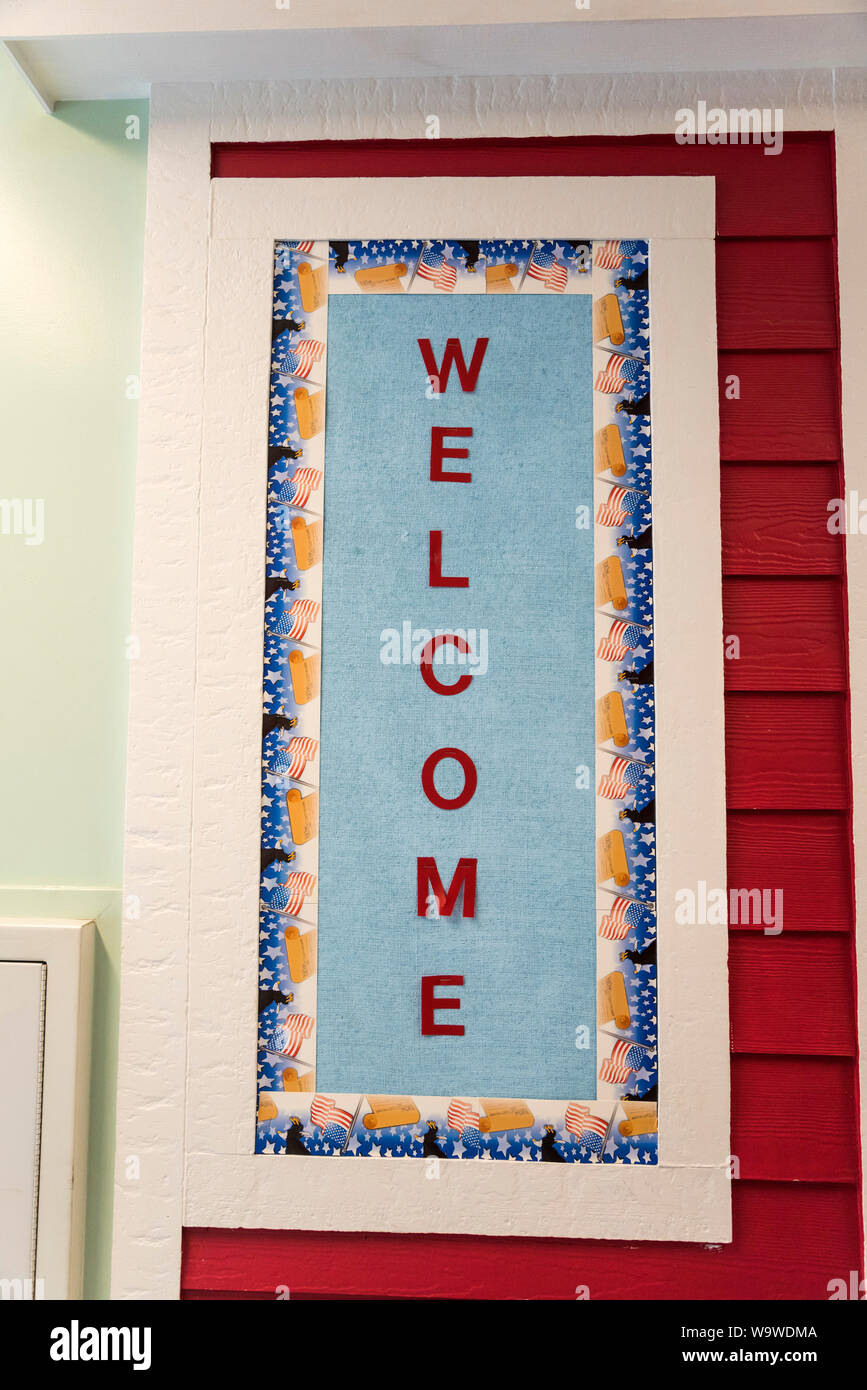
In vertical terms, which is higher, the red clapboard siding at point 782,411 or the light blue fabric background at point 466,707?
the red clapboard siding at point 782,411

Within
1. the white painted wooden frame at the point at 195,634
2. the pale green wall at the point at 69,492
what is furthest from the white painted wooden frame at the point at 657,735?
the pale green wall at the point at 69,492

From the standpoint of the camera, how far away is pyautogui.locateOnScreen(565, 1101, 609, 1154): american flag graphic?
1.09 metres

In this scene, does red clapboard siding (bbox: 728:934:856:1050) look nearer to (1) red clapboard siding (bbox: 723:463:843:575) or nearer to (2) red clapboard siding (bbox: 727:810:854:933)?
(2) red clapboard siding (bbox: 727:810:854:933)

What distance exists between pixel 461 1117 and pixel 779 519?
88cm

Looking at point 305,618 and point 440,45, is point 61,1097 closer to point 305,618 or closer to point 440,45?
point 305,618

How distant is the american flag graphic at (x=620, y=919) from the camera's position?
1.11 m

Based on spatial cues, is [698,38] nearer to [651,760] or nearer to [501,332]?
[501,332]

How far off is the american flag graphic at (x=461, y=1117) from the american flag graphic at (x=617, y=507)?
2.53ft

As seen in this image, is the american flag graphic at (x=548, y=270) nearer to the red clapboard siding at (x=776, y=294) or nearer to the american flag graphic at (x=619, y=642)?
the red clapboard siding at (x=776, y=294)

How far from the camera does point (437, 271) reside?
46.1 inches

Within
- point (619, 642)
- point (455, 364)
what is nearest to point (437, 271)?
point (455, 364)

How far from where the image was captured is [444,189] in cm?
117
